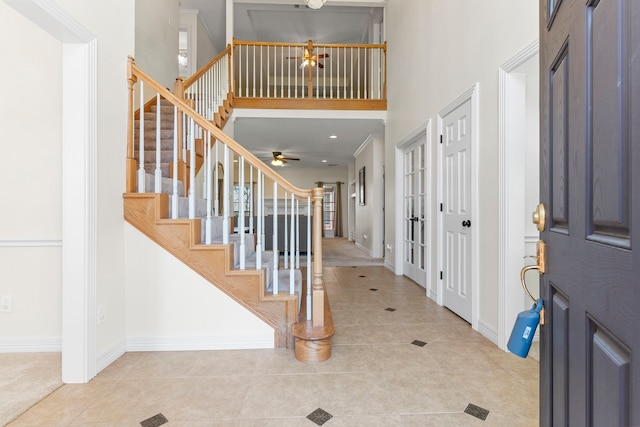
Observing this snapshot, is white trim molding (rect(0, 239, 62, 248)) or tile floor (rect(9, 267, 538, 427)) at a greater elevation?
white trim molding (rect(0, 239, 62, 248))

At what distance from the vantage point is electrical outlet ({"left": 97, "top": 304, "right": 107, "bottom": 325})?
2029 millimetres

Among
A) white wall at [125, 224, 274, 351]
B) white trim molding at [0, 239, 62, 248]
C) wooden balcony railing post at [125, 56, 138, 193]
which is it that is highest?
wooden balcony railing post at [125, 56, 138, 193]

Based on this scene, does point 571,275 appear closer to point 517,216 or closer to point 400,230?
point 517,216

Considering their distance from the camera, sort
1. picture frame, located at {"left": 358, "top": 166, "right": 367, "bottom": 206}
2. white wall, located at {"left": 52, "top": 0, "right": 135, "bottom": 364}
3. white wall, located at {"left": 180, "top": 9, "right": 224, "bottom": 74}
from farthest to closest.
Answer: picture frame, located at {"left": 358, "top": 166, "right": 367, "bottom": 206} < white wall, located at {"left": 180, "top": 9, "right": 224, "bottom": 74} < white wall, located at {"left": 52, "top": 0, "right": 135, "bottom": 364}

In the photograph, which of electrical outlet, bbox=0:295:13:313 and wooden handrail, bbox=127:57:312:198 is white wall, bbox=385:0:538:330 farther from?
electrical outlet, bbox=0:295:13:313

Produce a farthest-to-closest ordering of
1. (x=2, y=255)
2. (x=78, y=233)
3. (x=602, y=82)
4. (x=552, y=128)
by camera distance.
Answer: (x=2, y=255), (x=78, y=233), (x=552, y=128), (x=602, y=82)

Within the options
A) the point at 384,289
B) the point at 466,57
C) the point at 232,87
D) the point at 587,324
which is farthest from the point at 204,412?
the point at 232,87

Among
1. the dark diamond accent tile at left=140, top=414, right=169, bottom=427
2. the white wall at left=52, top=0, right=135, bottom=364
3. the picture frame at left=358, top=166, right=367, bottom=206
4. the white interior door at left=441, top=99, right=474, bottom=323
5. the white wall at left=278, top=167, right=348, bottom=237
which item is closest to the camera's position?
the dark diamond accent tile at left=140, top=414, right=169, bottom=427

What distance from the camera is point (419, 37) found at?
386 centimetres

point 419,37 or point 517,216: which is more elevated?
point 419,37

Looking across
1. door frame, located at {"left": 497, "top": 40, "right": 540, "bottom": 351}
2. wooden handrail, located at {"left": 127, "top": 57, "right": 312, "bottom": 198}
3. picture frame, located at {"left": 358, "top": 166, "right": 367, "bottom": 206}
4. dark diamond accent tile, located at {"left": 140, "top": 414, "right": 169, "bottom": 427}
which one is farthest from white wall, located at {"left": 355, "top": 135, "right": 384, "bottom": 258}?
dark diamond accent tile, located at {"left": 140, "top": 414, "right": 169, "bottom": 427}

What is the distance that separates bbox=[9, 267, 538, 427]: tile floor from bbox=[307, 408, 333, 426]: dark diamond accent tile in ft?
0.04

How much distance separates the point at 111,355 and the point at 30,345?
679 millimetres

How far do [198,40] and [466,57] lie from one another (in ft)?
19.8
